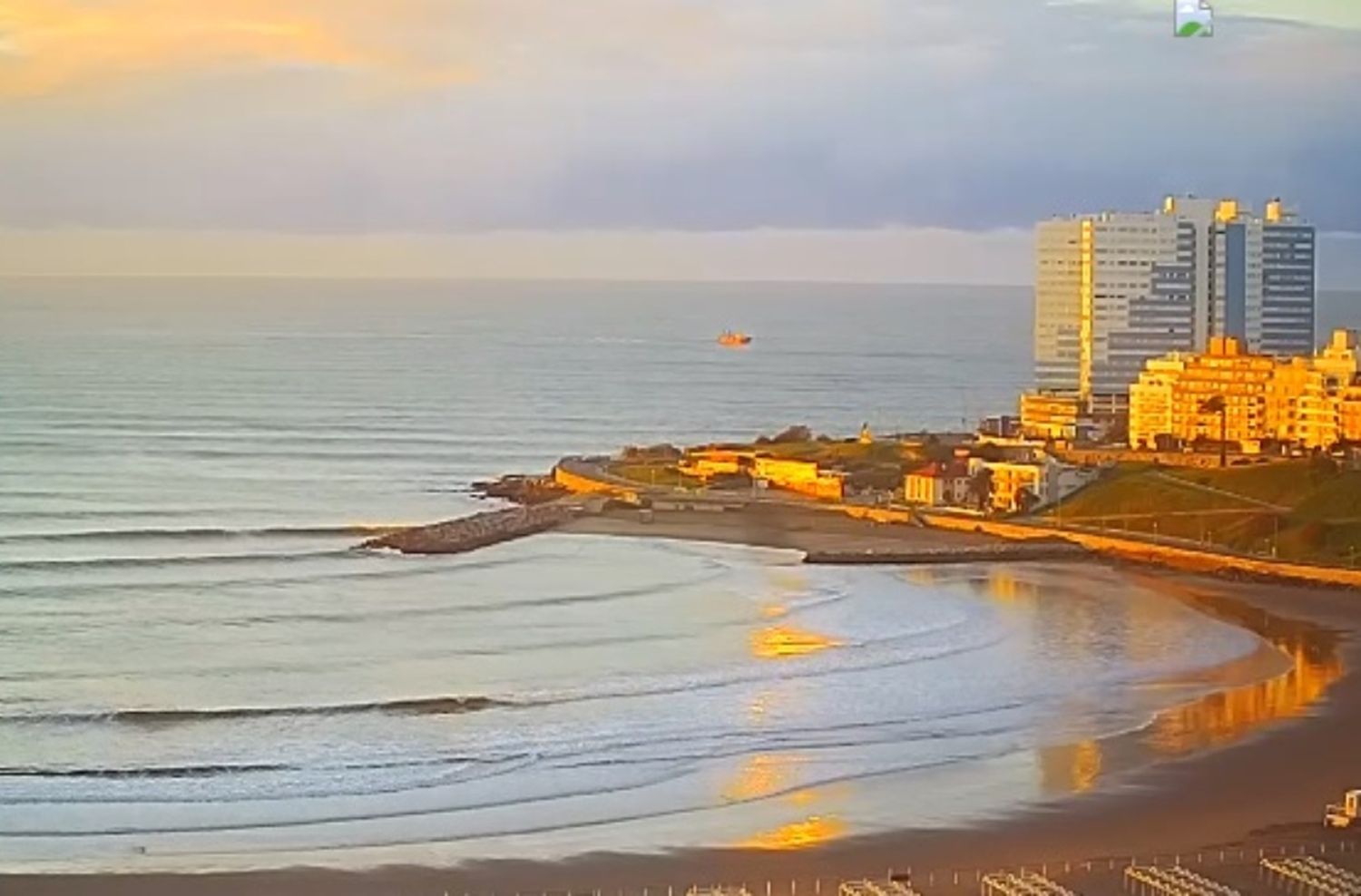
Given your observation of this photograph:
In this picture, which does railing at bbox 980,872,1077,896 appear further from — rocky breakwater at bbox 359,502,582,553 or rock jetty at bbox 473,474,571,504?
rock jetty at bbox 473,474,571,504

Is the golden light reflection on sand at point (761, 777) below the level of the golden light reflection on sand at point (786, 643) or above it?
above

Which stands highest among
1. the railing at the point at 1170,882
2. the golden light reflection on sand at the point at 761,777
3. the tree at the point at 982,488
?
the tree at the point at 982,488

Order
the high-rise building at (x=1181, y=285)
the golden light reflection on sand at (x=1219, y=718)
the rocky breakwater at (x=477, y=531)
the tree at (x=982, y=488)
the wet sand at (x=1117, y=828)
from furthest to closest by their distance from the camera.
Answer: the high-rise building at (x=1181, y=285) → the tree at (x=982, y=488) → the rocky breakwater at (x=477, y=531) → the golden light reflection on sand at (x=1219, y=718) → the wet sand at (x=1117, y=828)

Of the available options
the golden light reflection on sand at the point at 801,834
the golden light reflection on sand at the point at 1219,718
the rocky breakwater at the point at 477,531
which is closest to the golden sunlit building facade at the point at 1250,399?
the rocky breakwater at the point at 477,531

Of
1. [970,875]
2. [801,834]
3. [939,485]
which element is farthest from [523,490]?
[970,875]

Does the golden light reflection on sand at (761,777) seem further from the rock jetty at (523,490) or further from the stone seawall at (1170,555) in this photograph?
the rock jetty at (523,490)

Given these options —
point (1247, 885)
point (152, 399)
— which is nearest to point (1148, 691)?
point (1247, 885)

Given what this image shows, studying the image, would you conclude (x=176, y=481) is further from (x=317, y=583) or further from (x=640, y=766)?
(x=640, y=766)
